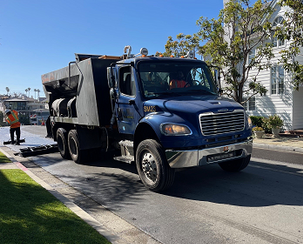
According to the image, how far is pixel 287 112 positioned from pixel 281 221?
48.6 feet

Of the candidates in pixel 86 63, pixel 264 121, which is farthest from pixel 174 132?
pixel 264 121

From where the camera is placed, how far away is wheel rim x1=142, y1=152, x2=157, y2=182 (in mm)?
5770

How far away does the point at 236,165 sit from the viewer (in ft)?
22.7

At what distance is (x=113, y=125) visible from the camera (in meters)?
7.39

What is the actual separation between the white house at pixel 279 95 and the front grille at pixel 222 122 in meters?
12.6

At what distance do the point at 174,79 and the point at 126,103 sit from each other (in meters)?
1.17

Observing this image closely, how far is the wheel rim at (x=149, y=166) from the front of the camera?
577 centimetres

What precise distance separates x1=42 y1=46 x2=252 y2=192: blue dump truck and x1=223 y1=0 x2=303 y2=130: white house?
1210 cm

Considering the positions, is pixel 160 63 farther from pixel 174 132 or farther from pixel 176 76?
pixel 174 132

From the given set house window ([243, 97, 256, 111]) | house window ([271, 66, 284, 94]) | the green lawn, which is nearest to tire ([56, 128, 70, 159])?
the green lawn

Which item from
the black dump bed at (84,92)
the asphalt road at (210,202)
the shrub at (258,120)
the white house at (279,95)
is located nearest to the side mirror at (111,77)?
the black dump bed at (84,92)

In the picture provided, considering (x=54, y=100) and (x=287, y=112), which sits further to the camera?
(x=287, y=112)

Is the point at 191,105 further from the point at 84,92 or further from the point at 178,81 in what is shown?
the point at 84,92

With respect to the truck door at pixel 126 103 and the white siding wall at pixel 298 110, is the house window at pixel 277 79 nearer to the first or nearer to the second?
the white siding wall at pixel 298 110
